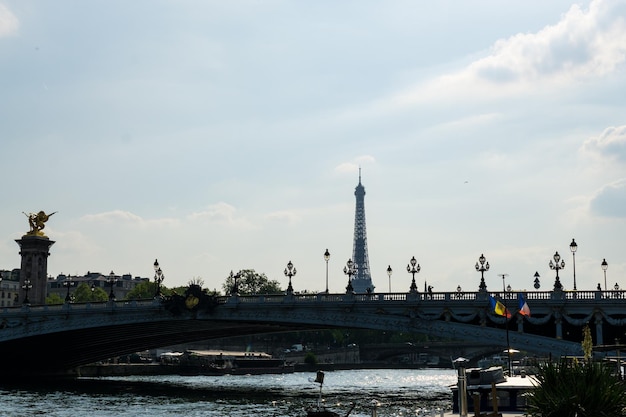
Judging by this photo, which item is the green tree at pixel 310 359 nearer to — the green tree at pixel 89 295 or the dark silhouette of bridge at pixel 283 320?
the green tree at pixel 89 295

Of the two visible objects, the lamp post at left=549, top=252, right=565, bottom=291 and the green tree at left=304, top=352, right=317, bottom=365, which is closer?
the lamp post at left=549, top=252, right=565, bottom=291

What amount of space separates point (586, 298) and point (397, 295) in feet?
53.7

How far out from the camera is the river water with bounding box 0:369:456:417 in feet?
223

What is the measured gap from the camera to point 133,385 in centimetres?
10256

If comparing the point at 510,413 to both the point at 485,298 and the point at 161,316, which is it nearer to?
the point at 485,298

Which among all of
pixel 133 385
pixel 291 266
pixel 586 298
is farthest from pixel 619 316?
pixel 133 385

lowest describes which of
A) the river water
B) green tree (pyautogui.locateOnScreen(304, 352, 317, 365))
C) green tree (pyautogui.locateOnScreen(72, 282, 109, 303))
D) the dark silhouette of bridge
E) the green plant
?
the river water

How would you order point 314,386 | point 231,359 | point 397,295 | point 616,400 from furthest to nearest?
point 231,359
point 314,386
point 397,295
point 616,400

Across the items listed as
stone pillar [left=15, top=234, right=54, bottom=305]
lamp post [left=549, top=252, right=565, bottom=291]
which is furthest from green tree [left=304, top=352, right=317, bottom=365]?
lamp post [left=549, top=252, right=565, bottom=291]

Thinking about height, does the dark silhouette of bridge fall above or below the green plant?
above

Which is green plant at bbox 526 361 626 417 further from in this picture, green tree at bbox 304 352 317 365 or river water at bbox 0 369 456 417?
green tree at bbox 304 352 317 365

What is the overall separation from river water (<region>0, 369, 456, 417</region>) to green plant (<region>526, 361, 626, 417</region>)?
38.7 metres

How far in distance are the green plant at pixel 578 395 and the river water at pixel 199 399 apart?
38.7 m

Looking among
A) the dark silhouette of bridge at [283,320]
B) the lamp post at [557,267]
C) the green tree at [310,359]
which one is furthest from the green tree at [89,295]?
the lamp post at [557,267]
